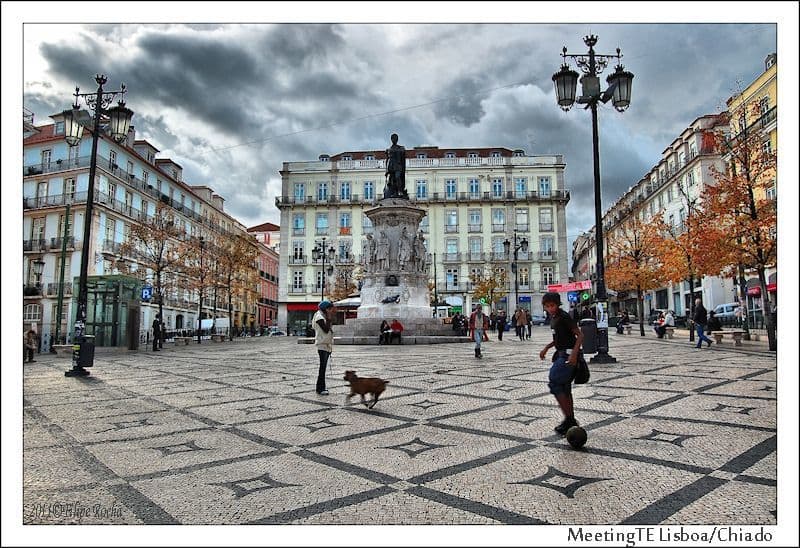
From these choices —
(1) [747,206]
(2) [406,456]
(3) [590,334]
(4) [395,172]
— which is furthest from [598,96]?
(4) [395,172]

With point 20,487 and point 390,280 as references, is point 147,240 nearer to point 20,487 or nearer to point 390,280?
point 390,280

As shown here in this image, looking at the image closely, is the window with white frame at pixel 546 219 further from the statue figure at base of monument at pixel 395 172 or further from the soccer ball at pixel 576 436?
the soccer ball at pixel 576 436

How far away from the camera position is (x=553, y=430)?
17.9 feet

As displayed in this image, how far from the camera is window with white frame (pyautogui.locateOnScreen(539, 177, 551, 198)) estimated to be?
61.1m

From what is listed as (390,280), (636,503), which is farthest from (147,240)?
(636,503)

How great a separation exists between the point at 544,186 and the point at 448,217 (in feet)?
37.5

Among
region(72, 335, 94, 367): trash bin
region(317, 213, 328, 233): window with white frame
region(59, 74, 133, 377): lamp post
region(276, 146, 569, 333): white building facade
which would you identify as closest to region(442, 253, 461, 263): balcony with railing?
region(276, 146, 569, 333): white building facade

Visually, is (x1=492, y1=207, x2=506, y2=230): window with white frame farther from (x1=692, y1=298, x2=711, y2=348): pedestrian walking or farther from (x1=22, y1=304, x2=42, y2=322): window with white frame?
(x1=692, y1=298, x2=711, y2=348): pedestrian walking

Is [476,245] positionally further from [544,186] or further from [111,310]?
[111,310]

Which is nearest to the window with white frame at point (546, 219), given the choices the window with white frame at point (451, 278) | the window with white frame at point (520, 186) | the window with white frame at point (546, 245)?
the window with white frame at point (546, 245)

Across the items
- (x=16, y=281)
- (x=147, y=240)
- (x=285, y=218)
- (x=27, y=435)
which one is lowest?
(x=27, y=435)

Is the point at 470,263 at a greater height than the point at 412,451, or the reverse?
the point at 470,263

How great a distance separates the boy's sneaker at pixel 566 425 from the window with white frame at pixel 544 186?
192 ft

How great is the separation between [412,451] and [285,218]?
59755 mm
